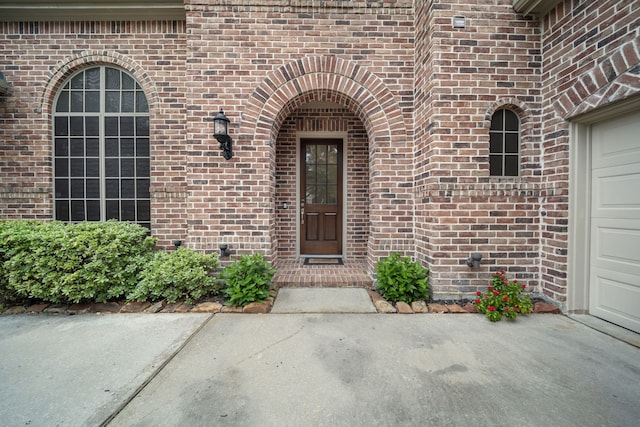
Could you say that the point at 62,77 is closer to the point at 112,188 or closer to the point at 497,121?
the point at 112,188

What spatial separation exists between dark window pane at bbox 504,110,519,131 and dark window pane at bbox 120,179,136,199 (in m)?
5.33

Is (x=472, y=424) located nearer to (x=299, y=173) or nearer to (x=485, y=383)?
(x=485, y=383)

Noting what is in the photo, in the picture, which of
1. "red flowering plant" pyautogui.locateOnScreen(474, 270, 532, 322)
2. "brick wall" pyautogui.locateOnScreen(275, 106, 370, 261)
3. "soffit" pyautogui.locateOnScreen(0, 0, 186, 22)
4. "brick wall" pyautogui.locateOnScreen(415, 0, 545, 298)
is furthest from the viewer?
"brick wall" pyautogui.locateOnScreen(275, 106, 370, 261)

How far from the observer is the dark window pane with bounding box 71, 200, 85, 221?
3.96m

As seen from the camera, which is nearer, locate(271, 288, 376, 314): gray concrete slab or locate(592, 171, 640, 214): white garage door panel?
locate(592, 171, 640, 214): white garage door panel

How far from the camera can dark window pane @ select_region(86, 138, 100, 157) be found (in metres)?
3.96

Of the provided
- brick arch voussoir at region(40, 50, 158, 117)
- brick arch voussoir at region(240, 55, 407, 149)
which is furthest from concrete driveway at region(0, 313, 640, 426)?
brick arch voussoir at region(40, 50, 158, 117)

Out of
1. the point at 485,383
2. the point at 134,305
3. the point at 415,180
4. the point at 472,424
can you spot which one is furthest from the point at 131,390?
the point at 415,180

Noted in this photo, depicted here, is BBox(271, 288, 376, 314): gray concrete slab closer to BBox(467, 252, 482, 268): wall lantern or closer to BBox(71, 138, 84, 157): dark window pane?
BBox(467, 252, 482, 268): wall lantern

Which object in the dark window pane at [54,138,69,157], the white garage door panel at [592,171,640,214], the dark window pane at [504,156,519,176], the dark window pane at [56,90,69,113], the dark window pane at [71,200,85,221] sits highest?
the dark window pane at [56,90,69,113]

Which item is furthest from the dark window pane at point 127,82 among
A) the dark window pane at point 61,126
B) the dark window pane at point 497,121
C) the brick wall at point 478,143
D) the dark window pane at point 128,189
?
the dark window pane at point 497,121

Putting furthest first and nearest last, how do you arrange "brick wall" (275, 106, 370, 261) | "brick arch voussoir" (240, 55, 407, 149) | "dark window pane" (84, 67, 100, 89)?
"brick wall" (275, 106, 370, 261)
"dark window pane" (84, 67, 100, 89)
"brick arch voussoir" (240, 55, 407, 149)

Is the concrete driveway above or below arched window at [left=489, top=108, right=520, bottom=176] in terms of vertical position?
below

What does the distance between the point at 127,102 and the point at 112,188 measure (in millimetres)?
1363
